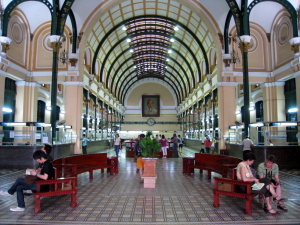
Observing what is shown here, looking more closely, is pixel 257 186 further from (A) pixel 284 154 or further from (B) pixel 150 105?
(B) pixel 150 105

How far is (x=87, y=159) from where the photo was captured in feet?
28.2

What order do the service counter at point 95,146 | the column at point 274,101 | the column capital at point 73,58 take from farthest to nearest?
1. the service counter at point 95,146
2. the column capital at point 73,58
3. the column at point 274,101

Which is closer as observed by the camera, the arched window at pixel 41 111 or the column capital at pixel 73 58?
the column capital at pixel 73 58

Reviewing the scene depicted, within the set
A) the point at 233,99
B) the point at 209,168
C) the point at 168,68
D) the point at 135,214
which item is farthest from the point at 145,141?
the point at 168,68

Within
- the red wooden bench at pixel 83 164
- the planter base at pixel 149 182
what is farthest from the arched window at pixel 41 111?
the planter base at pixel 149 182

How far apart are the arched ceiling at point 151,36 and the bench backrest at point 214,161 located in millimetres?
11985

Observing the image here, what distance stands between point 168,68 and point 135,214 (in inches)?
1348

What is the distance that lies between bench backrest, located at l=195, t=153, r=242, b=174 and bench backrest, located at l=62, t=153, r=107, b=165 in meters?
3.20

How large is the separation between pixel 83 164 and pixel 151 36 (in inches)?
826

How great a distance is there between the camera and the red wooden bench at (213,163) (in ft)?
22.9

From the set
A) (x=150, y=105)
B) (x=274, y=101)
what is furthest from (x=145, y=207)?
(x=150, y=105)

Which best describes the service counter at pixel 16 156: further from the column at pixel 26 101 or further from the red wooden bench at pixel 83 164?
the column at pixel 26 101

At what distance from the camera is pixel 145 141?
7.39 metres

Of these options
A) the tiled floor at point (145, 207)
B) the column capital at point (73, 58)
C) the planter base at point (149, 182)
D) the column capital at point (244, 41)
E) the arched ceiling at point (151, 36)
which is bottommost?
the tiled floor at point (145, 207)
